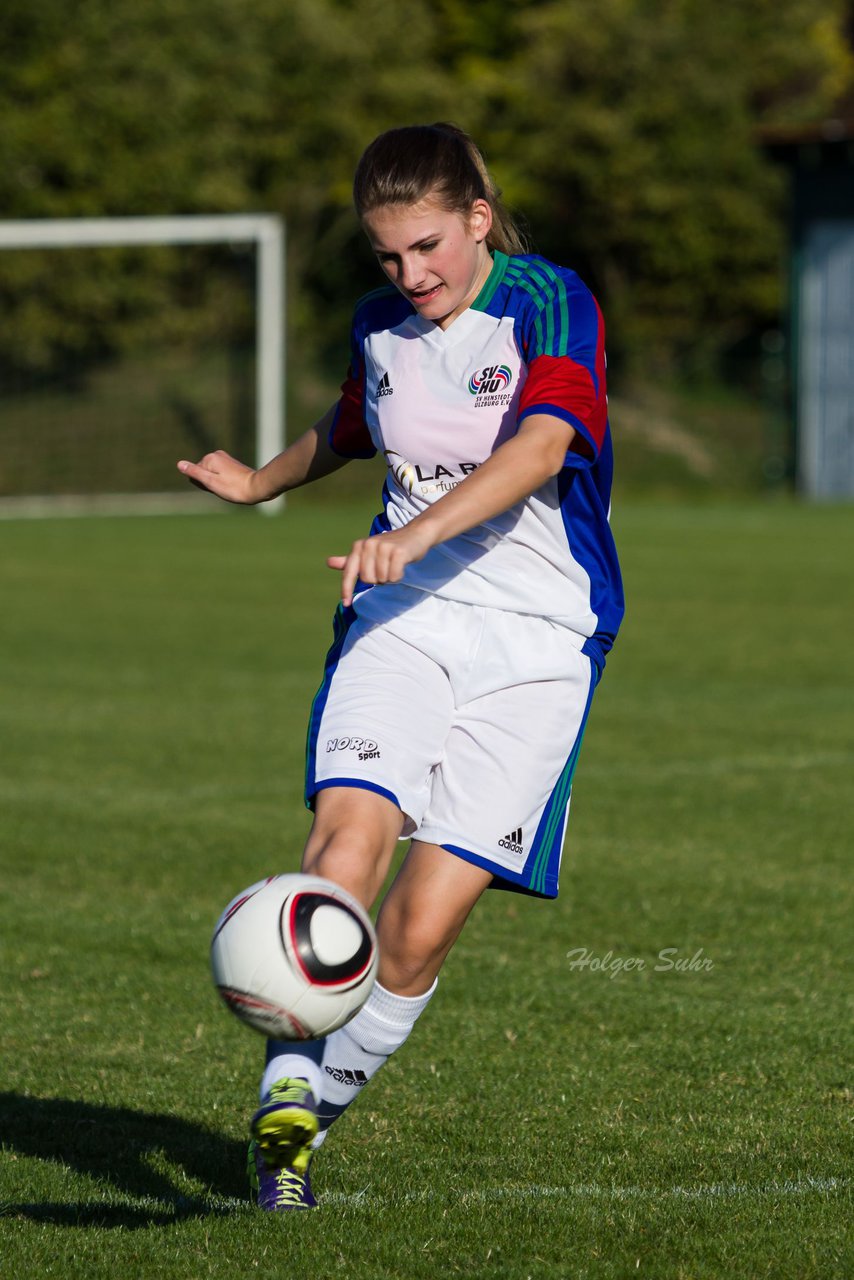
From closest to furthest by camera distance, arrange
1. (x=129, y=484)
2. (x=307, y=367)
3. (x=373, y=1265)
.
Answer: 1. (x=373, y=1265)
2. (x=129, y=484)
3. (x=307, y=367)

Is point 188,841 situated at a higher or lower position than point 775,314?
lower

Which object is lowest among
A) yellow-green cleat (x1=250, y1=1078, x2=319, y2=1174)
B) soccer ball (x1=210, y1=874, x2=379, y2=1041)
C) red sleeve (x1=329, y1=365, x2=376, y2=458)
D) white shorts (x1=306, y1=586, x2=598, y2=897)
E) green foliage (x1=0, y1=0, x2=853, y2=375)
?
yellow-green cleat (x1=250, y1=1078, x2=319, y2=1174)

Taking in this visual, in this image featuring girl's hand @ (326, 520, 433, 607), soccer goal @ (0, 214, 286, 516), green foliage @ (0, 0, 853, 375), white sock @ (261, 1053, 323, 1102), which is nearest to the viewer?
girl's hand @ (326, 520, 433, 607)

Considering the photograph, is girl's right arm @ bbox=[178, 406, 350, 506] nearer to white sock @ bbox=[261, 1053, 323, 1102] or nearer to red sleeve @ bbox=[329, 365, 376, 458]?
red sleeve @ bbox=[329, 365, 376, 458]

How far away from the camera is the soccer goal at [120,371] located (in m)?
26.5

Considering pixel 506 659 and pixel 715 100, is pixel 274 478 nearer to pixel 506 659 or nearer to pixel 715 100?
pixel 506 659

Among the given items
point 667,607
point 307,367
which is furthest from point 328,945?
point 307,367

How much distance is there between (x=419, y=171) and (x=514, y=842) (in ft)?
4.44

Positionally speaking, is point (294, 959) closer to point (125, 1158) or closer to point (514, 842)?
point (514, 842)

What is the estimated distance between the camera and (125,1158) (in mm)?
4266

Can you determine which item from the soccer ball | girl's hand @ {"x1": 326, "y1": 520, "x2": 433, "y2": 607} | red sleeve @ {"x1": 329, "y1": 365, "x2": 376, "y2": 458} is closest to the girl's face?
red sleeve @ {"x1": 329, "y1": 365, "x2": 376, "y2": 458}

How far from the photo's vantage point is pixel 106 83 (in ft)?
105

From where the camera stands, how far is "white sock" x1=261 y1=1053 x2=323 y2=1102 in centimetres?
376

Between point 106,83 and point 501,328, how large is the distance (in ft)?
97.2
